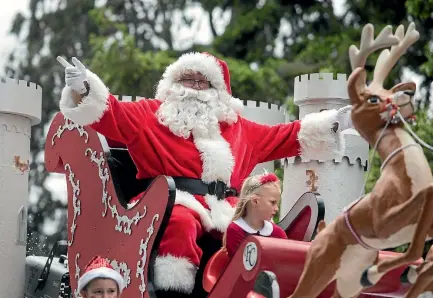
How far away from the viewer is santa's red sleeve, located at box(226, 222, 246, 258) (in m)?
4.74

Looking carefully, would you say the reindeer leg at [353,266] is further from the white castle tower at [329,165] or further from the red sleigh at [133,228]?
the white castle tower at [329,165]

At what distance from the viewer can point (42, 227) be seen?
644 inches

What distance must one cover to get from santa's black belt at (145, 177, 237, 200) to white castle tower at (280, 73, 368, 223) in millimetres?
1560

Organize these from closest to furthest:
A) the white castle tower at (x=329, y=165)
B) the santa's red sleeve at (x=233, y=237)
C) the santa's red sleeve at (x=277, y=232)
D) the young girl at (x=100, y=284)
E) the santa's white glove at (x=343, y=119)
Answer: the young girl at (x=100, y=284)
the santa's red sleeve at (x=233, y=237)
the santa's red sleeve at (x=277, y=232)
the santa's white glove at (x=343, y=119)
the white castle tower at (x=329, y=165)

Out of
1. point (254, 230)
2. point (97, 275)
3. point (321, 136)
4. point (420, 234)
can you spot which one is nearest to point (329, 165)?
point (321, 136)

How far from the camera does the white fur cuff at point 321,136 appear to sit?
5391 mm

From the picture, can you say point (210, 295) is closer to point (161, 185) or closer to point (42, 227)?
point (161, 185)

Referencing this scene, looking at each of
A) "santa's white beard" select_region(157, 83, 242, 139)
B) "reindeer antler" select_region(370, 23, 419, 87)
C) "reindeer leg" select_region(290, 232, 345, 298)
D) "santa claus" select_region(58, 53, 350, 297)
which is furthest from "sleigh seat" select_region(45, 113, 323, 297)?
"reindeer antler" select_region(370, 23, 419, 87)

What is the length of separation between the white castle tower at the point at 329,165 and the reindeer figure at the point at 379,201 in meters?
3.09

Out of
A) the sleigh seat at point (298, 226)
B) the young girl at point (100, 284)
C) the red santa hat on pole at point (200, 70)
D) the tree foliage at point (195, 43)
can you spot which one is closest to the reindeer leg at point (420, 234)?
the young girl at point (100, 284)

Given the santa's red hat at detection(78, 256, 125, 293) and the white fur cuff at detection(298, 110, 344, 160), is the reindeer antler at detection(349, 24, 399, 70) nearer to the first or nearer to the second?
the santa's red hat at detection(78, 256, 125, 293)

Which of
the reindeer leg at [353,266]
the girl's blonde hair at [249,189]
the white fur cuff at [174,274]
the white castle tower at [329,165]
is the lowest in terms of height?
the white fur cuff at [174,274]

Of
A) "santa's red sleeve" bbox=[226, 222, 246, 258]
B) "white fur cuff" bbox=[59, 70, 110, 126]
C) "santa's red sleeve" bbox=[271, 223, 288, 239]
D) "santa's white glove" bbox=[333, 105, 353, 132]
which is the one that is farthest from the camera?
"santa's white glove" bbox=[333, 105, 353, 132]

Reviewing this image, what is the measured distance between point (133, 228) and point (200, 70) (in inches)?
36.1
